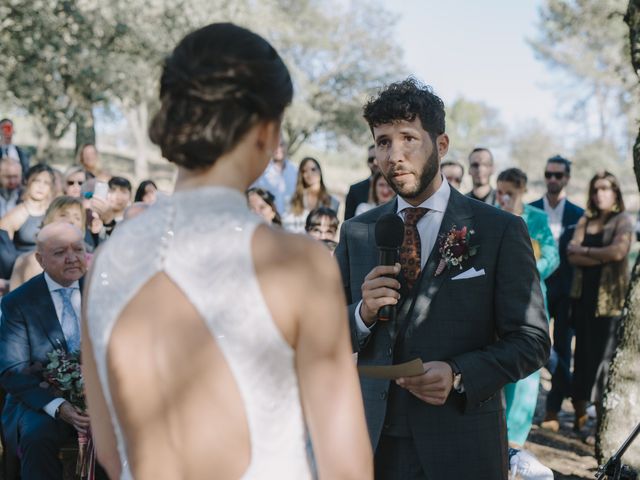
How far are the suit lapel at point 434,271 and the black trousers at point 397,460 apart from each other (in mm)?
Answer: 456

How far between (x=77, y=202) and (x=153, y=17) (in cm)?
1634

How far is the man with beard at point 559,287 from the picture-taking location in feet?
26.5

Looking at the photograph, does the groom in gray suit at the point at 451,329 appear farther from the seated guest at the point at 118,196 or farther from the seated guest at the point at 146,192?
the seated guest at the point at 118,196

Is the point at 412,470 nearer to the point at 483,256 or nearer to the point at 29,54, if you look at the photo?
the point at 483,256

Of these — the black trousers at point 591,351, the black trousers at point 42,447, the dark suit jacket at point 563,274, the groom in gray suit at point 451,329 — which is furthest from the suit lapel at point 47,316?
the dark suit jacket at point 563,274

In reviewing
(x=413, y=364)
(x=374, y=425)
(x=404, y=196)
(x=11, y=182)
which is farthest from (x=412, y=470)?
(x=11, y=182)

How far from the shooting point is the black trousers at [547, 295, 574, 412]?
26.4 feet

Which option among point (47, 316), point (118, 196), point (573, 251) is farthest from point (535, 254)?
point (118, 196)

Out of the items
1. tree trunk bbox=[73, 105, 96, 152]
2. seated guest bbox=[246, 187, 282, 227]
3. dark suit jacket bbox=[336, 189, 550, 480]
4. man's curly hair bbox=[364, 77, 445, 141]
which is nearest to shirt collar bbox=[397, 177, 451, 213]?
dark suit jacket bbox=[336, 189, 550, 480]

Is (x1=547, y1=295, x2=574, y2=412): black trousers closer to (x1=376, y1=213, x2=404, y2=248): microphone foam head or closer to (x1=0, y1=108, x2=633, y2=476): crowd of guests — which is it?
(x1=0, y1=108, x2=633, y2=476): crowd of guests

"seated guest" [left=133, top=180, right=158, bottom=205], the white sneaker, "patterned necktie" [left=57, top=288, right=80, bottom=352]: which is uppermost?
"seated guest" [left=133, top=180, right=158, bottom=205]

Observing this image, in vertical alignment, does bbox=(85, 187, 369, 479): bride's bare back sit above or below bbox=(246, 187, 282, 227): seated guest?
below

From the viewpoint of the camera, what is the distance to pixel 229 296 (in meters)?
1.56

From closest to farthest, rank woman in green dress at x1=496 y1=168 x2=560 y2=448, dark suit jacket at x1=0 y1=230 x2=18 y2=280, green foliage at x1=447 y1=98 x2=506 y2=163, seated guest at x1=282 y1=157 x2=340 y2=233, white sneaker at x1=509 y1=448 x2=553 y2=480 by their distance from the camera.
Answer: white sneaker at x1=509 y1=448 x2=553 y2=480 < woman in green dress at x1=496 y1=168 x2=560 y2=448 < dark suit jacket at x1=0 y1=230 x2=18 y2=280 < seated guest at x1=282 y1=157 x2=340 y2=233 < green foliage at x1=447 y1=98 x2=506 y2=163
